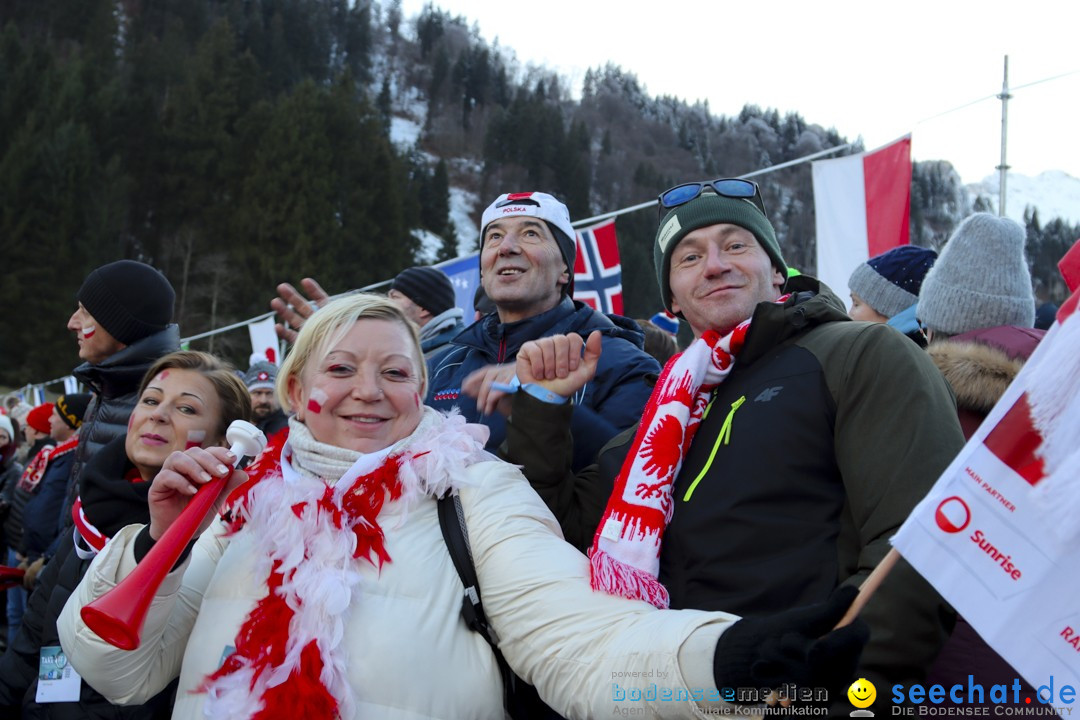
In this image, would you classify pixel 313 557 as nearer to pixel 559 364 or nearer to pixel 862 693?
pixel 559 364

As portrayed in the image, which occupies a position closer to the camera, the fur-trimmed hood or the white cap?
the fur-trimmed hood

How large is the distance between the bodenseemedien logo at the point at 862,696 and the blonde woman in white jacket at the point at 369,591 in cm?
28

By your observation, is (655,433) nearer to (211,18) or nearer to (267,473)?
(267,473)

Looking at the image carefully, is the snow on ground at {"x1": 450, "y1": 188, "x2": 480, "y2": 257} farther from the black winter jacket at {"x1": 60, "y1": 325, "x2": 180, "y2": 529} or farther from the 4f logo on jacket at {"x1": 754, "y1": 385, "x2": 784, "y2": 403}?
the 4f logo on jacket at {"x1": 754, "y1": 385, "x2": 784, "y2": 403}

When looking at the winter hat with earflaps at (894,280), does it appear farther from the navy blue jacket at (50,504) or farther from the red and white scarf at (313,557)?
the navy blue jacket at (50,504)

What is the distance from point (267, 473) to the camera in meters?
2.11

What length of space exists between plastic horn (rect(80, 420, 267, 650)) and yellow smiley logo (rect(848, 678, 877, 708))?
1382 millimetres

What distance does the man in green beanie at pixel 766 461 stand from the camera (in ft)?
5.55

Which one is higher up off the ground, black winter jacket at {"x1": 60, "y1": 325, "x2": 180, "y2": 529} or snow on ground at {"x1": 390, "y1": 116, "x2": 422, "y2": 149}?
snow on ground at {"x1": 390, "y1": 116, "x2": 422, "y2": 149}

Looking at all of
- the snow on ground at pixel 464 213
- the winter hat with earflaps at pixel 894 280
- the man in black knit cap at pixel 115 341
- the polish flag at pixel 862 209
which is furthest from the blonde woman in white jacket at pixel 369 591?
the snow on ground at pixel 464 213

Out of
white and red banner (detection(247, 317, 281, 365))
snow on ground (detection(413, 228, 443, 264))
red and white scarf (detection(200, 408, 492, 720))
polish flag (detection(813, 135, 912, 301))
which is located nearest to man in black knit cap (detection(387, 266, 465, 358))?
red and white scarf (detection(200, 408, 492, 720))

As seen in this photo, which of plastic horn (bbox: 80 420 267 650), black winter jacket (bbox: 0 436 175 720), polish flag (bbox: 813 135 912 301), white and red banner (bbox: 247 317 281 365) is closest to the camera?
plastic horn (bbox: 80 420 267 650)

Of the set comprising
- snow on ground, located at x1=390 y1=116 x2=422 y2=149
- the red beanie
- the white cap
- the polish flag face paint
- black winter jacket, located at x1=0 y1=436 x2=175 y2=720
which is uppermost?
snow on ground, located at x1=390 y1=116 x2=422 y2=149

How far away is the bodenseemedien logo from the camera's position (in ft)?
4.90
